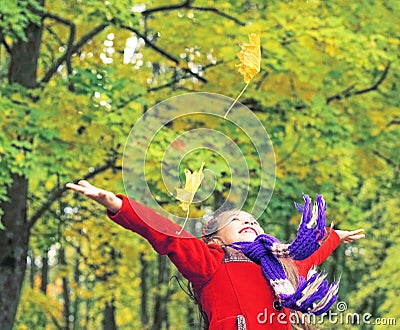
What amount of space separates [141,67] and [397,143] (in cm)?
347

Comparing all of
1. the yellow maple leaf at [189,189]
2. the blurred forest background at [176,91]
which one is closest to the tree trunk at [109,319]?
the blurred forest background at [176,91]

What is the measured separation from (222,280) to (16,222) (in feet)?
19.8

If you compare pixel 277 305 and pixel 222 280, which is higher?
pixel 222 280

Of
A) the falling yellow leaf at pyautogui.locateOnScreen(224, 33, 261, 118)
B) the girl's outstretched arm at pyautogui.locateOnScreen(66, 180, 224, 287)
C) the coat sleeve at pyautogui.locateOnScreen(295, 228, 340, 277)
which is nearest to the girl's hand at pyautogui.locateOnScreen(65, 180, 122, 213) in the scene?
the girl's outstretched arm at pyautogui.locateOnScreen(66, 180, 224, 287)

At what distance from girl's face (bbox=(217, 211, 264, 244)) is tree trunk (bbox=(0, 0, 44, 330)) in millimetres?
5618

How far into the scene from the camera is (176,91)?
1084cm

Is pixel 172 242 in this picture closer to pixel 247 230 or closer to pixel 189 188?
pixel 189 188

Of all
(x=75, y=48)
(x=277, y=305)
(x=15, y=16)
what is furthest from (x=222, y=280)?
(x=75, y=48)

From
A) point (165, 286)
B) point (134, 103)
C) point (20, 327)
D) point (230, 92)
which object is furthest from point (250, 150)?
point (165, 286)

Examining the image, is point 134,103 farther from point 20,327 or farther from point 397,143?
point 20,327

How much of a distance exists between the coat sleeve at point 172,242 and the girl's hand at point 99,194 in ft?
0.12

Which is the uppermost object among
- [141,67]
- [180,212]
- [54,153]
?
[141,67]

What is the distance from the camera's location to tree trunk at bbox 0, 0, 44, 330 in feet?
34.8

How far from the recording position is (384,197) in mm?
14594
